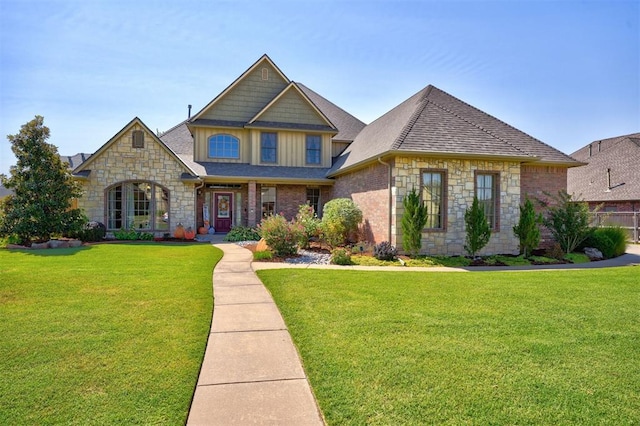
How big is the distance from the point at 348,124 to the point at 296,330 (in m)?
19.8

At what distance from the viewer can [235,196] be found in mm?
19469

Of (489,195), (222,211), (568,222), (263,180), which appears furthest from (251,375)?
(222,211)

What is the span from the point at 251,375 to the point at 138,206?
50.7 feet

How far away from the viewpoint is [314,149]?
66.8 feet

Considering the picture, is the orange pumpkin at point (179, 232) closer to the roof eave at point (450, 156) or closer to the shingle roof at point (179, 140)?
the shingle roof at point (179, 140)

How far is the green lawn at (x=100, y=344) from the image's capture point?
2975 millimetres

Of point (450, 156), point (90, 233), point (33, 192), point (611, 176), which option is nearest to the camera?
point (450, 156)

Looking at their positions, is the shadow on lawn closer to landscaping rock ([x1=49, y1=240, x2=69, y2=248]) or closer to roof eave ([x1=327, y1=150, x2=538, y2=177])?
landscaping rock ([x1=49, y1=240, x2=69, y2=248])

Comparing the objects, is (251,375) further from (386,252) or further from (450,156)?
(450,156)

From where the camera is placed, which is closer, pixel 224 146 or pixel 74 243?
pixel 74 243

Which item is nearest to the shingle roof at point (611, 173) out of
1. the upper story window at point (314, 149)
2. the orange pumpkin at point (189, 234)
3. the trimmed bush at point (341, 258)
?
the upper story window at point (314, 149)

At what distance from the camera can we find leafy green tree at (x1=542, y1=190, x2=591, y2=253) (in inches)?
506

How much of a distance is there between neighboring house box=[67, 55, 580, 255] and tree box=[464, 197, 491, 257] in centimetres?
76

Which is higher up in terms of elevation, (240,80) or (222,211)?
(240,80)
